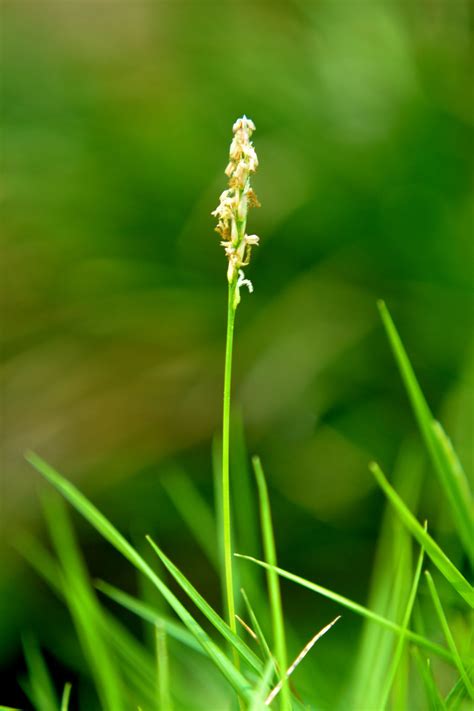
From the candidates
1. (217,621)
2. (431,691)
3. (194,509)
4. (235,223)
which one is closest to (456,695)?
(431,691)

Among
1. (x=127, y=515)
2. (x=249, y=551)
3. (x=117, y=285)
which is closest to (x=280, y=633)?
(x=249, y=551)

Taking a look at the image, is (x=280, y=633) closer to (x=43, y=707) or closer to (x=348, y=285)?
(x=43, y=707)

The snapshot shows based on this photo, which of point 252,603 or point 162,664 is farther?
Result: point 252,603

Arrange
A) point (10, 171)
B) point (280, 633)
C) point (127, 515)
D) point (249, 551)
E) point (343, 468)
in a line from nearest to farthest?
1. point (280, 633)
2. point (249, 551)
3. point (343, 468)
4. point (127, 515)
5. point (10, 171)

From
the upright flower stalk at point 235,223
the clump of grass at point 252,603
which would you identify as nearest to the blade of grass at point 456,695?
the clump of grass at point 252,603

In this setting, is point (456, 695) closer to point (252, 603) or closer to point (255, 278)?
point (252, 603)

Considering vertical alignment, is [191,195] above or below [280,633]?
above

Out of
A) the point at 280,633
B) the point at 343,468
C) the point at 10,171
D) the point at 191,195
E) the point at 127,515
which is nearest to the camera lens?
the point at 280,633
